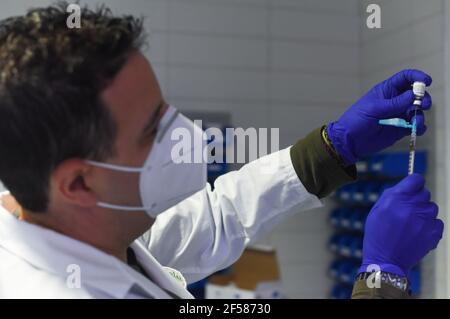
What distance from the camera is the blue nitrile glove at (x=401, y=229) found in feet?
2.54

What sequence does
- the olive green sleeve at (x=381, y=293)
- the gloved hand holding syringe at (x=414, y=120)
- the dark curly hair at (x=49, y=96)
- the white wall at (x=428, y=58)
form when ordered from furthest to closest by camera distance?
the white wall at (x=428, y=58), the gloved hand holding syringe at (x=414, y=120), the olive green sleeve at (x=381, y=293), the dark curly hair at (x=49, y=96)

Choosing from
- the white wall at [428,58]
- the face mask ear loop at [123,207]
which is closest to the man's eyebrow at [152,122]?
the face mask ear loop at [123,207]

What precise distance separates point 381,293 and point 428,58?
160 centimetres

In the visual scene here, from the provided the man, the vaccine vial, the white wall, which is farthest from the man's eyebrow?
the white wall

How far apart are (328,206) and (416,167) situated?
63cm

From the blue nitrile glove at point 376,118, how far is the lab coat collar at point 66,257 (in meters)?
0.48

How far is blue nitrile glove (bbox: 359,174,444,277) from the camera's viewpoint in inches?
30.5

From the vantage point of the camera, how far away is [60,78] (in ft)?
2.06

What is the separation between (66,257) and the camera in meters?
0.66

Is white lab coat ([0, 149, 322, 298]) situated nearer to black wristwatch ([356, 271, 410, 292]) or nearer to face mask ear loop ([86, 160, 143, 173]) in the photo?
face mask ear loop ([86, 160, 143, 173])

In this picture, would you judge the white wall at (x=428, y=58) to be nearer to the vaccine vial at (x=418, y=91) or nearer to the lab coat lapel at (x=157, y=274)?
the vaccine vial at (x=418, y=91)

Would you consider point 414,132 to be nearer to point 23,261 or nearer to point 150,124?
point 150,124

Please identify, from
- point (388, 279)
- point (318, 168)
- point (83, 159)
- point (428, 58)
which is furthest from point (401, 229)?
point (428, 58)
